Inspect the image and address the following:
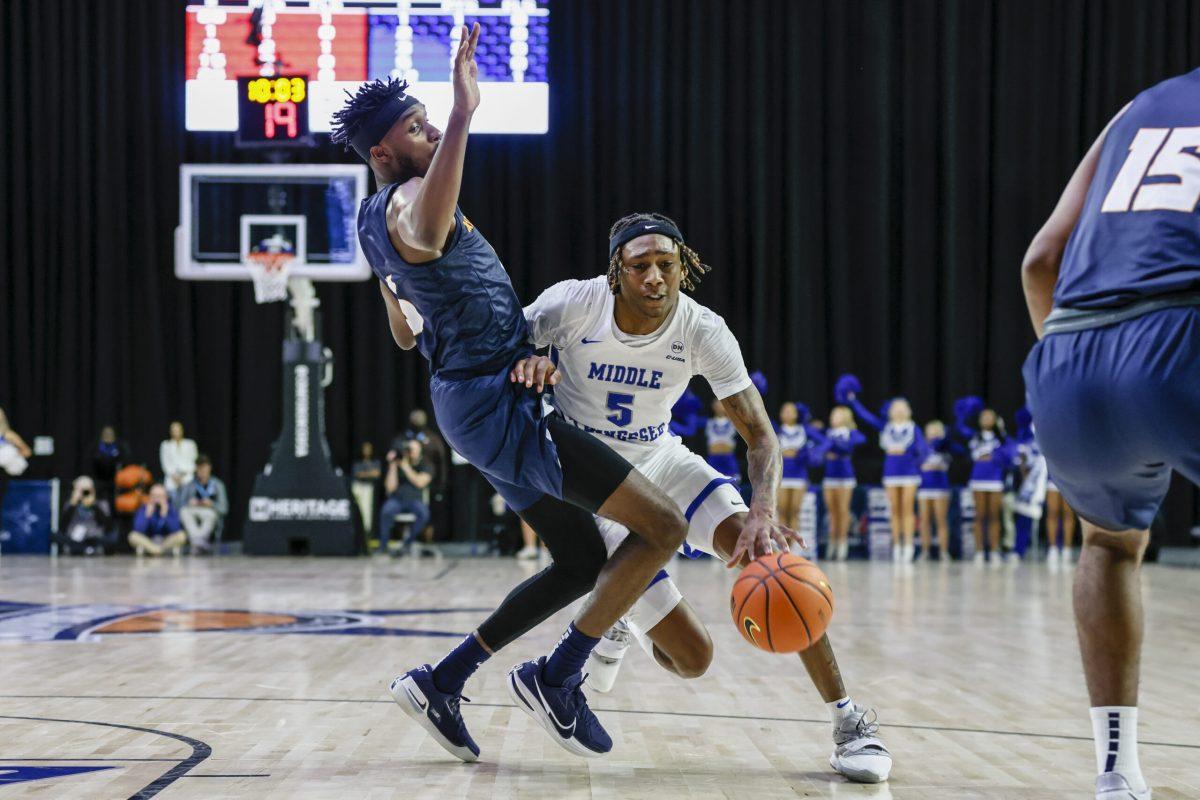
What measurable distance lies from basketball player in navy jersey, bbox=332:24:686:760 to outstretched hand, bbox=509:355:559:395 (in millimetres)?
75

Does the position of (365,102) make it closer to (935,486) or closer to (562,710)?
(562,710)

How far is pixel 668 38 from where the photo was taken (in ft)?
60.8

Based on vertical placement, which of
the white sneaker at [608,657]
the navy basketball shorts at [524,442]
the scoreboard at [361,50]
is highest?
the scoreboard at [361,50]

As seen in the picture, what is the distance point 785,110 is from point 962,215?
2786 mm

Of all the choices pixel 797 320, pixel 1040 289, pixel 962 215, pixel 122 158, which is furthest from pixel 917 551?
pixel 1040 289

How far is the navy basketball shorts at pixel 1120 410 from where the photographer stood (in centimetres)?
259

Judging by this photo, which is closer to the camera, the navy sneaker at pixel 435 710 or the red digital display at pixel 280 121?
the navy sneaker at pixel 435 710

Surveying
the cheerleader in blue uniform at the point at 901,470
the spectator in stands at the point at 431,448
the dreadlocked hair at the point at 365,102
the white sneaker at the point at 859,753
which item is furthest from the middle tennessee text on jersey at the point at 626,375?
the spectator in stands at the point at 431,448

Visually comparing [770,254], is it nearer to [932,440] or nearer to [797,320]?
[797,320]

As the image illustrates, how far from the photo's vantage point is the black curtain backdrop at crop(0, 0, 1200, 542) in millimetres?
18312

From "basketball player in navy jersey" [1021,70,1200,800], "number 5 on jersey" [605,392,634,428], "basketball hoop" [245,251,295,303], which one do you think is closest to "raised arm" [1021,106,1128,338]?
"basketball player in navy jersey" [1021,70,1200,800]

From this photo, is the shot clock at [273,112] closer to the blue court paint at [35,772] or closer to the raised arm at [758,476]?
the raised arm at [758,476]

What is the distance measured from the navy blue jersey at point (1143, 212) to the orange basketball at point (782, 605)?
1.25m

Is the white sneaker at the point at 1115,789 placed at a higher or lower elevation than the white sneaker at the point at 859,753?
higher
